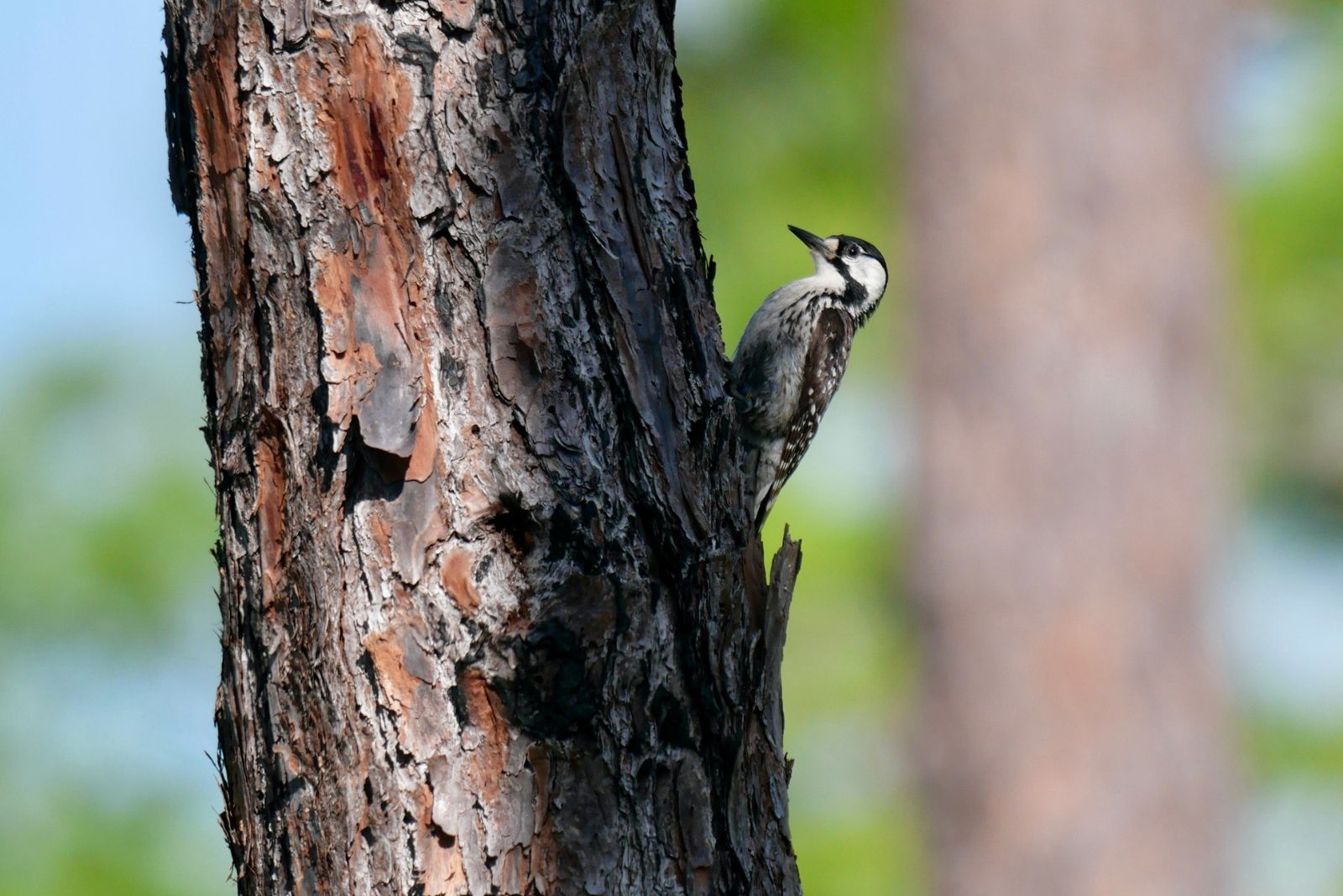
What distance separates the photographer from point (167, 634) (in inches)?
372

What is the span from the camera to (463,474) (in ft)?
6.59

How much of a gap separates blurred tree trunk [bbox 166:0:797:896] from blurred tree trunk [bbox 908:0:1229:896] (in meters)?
2.05

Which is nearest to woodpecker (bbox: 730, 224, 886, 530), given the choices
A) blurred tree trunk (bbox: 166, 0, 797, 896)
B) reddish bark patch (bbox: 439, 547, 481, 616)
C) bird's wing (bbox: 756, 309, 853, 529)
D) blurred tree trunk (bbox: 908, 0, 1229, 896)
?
bird's wing (bbox: 756, 309, 853, 529)

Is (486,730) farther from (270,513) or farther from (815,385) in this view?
(815,385)

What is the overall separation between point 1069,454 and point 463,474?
2.58m

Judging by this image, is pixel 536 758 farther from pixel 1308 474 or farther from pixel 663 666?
pixel 1308 474

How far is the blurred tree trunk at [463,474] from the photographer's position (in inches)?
75.6

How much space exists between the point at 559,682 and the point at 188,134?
3.49 feet

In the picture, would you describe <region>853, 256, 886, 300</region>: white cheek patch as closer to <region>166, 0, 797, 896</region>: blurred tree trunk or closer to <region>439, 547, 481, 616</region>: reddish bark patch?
<region>166, 0, 797, 896</region>: blurred tree trunk

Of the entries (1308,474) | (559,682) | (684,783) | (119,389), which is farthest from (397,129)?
(1308,474)

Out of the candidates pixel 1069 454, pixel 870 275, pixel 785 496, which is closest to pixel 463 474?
pixel 1069 454

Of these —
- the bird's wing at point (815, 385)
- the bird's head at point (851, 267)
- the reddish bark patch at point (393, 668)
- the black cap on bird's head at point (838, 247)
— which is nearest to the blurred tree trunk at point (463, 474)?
the reddish bark patch at point (393, 668)

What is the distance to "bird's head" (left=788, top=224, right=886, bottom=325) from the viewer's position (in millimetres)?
5523

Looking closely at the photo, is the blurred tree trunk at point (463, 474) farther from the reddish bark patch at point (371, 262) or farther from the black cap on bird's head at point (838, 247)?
the black cap on bird's head at point (838, 247)
